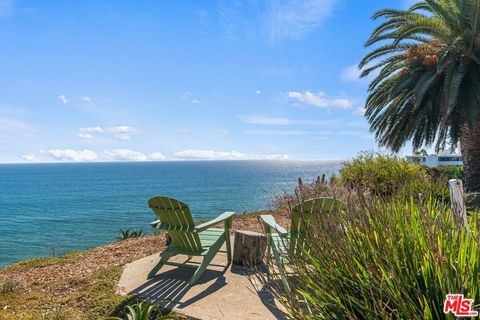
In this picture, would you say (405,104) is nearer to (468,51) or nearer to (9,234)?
(468,51)

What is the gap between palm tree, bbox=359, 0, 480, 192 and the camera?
36.5ft

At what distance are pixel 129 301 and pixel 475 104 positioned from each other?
12.2 m

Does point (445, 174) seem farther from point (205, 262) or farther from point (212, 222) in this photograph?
point (205, 262)

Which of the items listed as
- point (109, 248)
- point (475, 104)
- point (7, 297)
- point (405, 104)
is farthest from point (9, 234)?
point (475, 104)

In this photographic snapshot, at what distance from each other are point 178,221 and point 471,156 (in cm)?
1290

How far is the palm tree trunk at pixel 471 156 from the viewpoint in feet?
41.7

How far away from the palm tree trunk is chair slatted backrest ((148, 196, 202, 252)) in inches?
489

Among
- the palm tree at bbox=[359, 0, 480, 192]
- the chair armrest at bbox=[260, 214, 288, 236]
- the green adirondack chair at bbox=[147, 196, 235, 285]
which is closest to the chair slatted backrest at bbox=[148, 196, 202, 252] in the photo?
the green adirondack chair at bbox=[147, 196, 235, 285]

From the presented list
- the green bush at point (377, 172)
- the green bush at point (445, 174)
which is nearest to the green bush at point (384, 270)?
the green bush at point (377, 172)

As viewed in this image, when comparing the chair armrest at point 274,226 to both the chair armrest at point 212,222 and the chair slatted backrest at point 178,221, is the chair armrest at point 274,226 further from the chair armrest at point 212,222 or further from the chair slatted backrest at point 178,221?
the chair slatted backrest at point 178,221

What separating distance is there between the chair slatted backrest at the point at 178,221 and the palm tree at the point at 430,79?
376 inches

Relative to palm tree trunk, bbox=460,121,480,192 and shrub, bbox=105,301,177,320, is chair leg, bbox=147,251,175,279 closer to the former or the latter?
shrub, bbox=105,301,177,320

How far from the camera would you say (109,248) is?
666cm

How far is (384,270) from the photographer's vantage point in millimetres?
1838
